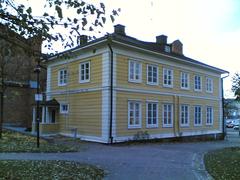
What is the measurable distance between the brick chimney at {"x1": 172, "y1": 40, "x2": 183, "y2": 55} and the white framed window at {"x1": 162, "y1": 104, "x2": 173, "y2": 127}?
8975mm

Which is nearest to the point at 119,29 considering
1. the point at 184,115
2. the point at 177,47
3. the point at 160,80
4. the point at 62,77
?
Answer: the point at 160,80

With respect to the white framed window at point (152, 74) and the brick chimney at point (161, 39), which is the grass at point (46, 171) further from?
the brick chimney at point (161, 39)

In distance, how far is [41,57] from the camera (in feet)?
20.5

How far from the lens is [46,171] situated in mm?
10422

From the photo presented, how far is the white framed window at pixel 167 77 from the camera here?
2747cm

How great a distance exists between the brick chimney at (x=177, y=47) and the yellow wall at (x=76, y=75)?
489 inches

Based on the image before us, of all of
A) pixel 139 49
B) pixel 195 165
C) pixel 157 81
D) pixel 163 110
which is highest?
pixel 139 49

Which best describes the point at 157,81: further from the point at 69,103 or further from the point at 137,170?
the point at 137,170

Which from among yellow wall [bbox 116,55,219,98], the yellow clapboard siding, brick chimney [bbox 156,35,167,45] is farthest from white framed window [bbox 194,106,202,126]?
the yellow clapboard siding

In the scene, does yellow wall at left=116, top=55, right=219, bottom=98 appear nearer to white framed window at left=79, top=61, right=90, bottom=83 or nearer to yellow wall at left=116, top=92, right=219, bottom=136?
yellow wall at left=116, top=92, right=219, bottom=136

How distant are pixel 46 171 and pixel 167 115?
58.8ft

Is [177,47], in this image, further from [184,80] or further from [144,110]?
[144,110]

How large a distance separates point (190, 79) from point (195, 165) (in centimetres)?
1784

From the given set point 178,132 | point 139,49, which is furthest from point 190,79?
point 139,49
